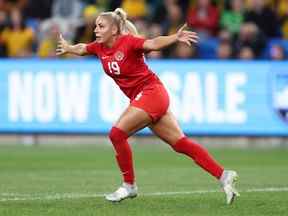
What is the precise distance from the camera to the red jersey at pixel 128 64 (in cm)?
1141

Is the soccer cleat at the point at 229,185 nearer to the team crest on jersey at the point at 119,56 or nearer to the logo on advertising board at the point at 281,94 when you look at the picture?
the team crest on jersey at the point at 119,56

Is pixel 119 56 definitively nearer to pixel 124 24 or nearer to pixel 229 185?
pixel 124 24

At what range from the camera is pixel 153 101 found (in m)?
11.5

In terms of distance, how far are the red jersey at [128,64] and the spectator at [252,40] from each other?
10624 millimetres

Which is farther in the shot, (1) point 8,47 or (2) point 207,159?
(1) point 8,47

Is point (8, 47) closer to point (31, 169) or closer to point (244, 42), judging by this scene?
point (244, 42)

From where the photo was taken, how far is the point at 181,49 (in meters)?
22.0

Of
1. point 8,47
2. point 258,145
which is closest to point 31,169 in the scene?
point 258,145

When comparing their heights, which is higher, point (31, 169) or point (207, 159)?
point (207, 159)

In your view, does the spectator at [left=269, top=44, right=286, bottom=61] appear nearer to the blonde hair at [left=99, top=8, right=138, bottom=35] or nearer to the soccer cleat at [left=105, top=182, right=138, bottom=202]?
the blonde hair at [left=99, top=8, right=138, bottom=35]

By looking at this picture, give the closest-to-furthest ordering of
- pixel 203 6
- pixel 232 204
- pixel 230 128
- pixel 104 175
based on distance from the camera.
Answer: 1. pixel 232 204
2. pixel 104 175
3. pixel 230 128
4. pixel 203 6

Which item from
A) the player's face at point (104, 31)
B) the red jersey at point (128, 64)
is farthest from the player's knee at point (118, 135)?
the player's face at point (104, 31)

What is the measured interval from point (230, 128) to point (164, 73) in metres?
1.68

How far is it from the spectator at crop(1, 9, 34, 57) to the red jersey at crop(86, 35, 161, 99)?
1169 cm
